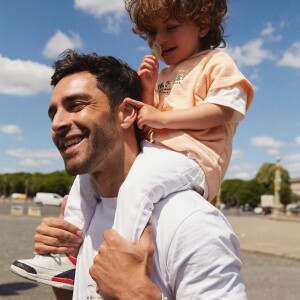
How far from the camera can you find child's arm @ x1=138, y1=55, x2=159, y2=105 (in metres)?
2.50

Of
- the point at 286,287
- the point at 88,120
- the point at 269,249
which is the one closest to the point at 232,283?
the point at 88,120

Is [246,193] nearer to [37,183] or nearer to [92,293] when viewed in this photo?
[37,183]

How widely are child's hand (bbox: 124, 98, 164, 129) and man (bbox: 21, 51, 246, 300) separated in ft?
0.21

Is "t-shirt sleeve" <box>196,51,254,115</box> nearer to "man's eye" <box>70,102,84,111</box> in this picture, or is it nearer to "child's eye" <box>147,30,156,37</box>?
"child's eye" <box>147,30,156,37</box>

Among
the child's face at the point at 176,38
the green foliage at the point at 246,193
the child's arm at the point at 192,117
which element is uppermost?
the child's face at the point at 176,38

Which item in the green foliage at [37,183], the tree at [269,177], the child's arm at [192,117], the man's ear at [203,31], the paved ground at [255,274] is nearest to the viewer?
the child's arm at [192,117]

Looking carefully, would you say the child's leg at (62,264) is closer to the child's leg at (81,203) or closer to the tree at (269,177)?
the child's leg at (81,203)

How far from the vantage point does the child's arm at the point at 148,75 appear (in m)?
2.50

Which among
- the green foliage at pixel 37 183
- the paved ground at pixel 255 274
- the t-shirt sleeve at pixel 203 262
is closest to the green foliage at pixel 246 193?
the green foliage at pixel 37 183

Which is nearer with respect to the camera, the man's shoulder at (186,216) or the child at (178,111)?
the man's shoulder at (186,216)

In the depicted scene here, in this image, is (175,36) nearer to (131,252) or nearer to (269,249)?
(131,252)

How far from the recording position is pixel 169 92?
8.14 ft

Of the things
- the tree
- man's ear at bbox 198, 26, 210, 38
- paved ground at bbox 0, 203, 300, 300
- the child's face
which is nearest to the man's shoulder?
the child's face

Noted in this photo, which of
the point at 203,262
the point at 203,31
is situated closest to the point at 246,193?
the point at 203,31
